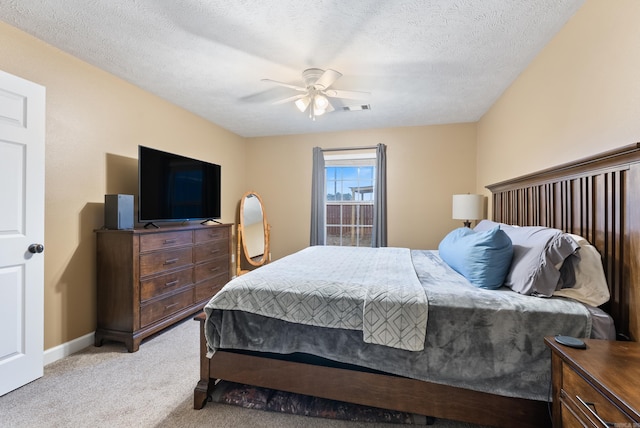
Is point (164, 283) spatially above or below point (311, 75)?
below

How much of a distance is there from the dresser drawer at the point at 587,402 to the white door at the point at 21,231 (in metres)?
3.12

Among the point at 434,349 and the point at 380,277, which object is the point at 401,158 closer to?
the point at 380,277

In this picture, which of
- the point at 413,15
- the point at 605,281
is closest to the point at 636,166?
the point at 605,281

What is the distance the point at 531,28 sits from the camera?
195cm

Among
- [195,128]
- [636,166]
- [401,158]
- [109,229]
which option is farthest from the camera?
[401,158]

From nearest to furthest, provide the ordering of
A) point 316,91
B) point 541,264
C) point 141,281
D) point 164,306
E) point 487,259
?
point 541,264 → point 487,259 → point 141,281 → point 316,91 → point 164,306

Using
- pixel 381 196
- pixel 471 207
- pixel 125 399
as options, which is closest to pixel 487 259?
pixel 471 207

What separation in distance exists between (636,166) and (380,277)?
1.37 meters

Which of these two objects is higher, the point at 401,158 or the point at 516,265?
the point at 401,158

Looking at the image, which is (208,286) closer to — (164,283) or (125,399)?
(164,283)

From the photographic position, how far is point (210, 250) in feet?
11.2

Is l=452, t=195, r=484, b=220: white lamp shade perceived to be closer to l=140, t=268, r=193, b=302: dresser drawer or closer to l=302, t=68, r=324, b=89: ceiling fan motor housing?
l=302, t=68, r=324, b=89: ceiling fan motor housing

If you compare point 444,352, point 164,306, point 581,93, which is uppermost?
point 581,93

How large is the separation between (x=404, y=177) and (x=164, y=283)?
3506 mm
